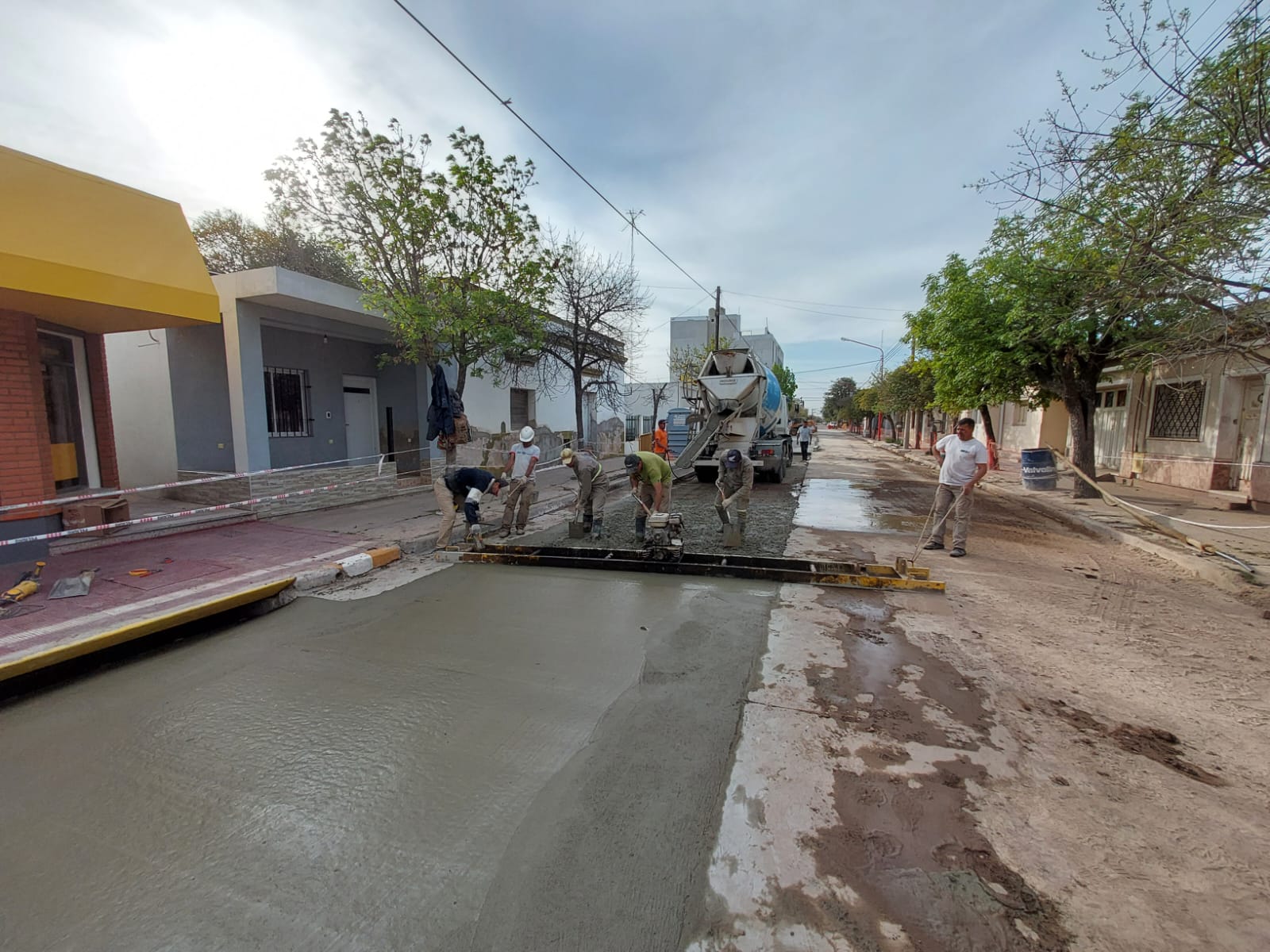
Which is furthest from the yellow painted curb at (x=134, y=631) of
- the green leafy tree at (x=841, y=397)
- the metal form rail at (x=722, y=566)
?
the green leafy tree at (x=841, y=397)

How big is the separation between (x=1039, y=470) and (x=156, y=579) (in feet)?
50.8

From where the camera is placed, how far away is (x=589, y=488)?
25.3 ft

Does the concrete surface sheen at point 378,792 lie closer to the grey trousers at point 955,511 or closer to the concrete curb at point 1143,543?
the grey trousers at point 955,511

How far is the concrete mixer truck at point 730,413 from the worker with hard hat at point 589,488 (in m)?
5.24

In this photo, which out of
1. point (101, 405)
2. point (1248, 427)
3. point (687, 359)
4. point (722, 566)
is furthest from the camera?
point (687, 359)

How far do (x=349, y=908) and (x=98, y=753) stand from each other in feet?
6.85

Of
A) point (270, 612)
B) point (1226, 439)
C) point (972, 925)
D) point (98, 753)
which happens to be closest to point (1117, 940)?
point (972, 925)

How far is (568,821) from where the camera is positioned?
2400mm

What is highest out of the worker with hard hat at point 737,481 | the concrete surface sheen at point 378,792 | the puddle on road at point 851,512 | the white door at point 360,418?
the white door at point 360,418

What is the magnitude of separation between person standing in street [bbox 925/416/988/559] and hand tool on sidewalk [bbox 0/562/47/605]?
31.8 ft

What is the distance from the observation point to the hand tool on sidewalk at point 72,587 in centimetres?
526

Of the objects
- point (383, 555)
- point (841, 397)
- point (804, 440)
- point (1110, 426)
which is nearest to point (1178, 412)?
point (1110, 426)

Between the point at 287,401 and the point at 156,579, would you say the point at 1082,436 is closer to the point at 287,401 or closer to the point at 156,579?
the point at 156,579

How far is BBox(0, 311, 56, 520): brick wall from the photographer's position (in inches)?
239
